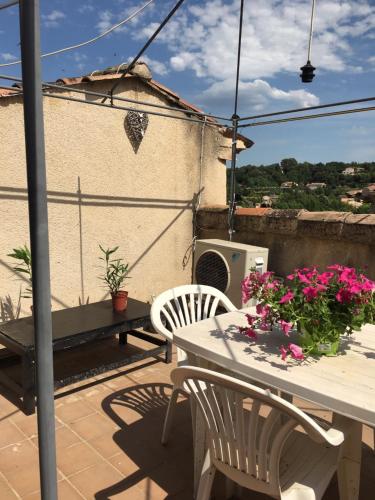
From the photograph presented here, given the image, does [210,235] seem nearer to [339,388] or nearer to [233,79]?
[233,79]

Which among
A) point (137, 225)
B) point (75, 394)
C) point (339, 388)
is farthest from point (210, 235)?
point (339, 388)

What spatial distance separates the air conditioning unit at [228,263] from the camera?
12.1ft

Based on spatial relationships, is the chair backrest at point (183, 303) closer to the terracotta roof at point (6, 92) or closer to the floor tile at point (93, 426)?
the floor tile at point (93, 426)

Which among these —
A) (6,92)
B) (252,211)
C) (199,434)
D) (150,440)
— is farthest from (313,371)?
(6,92)

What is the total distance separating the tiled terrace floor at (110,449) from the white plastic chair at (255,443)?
0.54m

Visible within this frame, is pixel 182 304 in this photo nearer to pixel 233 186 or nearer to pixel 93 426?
pixel 93 426

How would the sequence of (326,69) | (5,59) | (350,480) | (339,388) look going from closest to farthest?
(339,388) → (350,480) → (5,59) → (326,69)

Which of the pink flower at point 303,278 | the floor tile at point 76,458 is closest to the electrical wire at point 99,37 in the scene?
the pink flower at point 303,278

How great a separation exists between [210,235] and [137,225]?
0.90m

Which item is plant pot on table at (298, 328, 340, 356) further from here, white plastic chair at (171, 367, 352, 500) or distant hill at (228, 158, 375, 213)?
distant hill at (228, 158, 375, 213)

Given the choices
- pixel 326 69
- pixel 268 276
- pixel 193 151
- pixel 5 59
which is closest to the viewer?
pixel 268 276

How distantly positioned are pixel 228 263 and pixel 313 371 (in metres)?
2.23

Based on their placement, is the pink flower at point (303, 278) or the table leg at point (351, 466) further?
the pink flower at point (303, 278)

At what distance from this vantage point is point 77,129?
3.64 m
